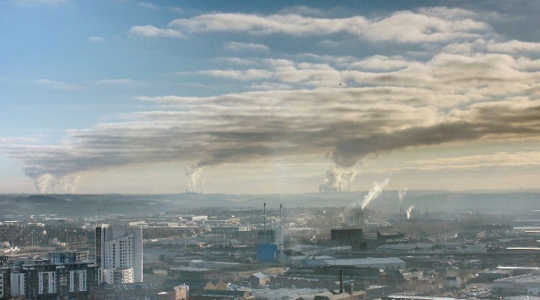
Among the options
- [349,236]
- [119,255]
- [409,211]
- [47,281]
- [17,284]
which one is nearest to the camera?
[17,284]

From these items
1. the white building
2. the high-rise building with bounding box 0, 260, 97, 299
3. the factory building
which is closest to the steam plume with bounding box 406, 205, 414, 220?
the factory building

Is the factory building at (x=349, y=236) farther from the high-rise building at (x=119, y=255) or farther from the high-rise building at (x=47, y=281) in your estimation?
the high-rise building at (x=47, y=281)

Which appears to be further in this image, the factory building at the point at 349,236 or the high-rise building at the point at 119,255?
the factory building at the point at 349,236

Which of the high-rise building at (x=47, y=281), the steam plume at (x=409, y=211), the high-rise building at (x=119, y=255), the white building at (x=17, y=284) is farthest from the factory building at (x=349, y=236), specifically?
the white building at (x=17, y=284)

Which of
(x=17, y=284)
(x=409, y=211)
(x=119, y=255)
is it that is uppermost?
(x=409, y=211)

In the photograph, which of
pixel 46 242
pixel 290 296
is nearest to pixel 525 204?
pixel 290 296

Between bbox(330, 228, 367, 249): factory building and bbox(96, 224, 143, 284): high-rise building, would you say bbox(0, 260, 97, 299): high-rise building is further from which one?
bbox(330, 228, 367, 249): factory building

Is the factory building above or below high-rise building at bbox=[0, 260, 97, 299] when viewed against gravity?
above

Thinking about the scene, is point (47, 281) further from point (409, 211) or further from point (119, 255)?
point (409, 211)

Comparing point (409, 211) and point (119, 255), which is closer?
point (119, 255)

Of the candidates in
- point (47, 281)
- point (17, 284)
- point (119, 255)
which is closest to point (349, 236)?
point (119, 255)
